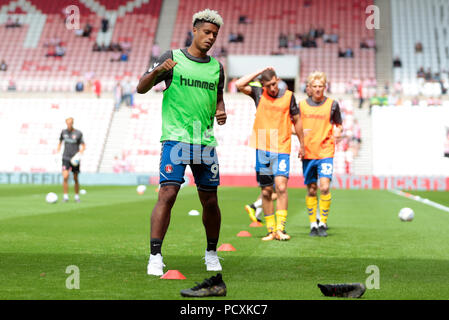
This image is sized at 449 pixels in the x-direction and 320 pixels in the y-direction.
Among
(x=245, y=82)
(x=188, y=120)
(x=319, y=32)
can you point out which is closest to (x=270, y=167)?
(x=245, y=82)

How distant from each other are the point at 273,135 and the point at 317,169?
118cm

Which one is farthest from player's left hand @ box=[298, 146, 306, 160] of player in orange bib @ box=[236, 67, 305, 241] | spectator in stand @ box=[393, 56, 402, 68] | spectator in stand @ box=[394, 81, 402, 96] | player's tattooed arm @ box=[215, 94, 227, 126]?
spectator in stand @ box=[393, 56, 402, 68]

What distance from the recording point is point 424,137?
36750 millimetres

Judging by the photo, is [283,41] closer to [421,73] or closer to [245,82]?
[421,73]

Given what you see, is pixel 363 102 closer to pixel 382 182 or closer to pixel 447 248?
Answer: pixel 382 182

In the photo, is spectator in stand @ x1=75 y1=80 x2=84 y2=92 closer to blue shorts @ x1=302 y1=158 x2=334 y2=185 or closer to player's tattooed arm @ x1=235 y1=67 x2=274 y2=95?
blue shorts @ x1=302 y1=158 x2=334 y2=185

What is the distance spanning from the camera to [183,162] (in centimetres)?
650

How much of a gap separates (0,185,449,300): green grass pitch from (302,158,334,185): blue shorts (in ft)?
2.73

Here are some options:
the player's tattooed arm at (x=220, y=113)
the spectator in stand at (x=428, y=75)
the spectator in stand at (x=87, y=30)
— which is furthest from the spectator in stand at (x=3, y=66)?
the player's tattooed arm at (x=220, y=113)

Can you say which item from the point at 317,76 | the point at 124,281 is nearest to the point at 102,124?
the point at 317,76

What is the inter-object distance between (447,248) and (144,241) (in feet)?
12.1

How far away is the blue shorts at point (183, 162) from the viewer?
6.49 m

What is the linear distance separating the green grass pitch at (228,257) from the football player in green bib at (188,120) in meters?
0.67

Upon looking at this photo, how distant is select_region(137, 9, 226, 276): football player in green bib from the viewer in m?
6.49
